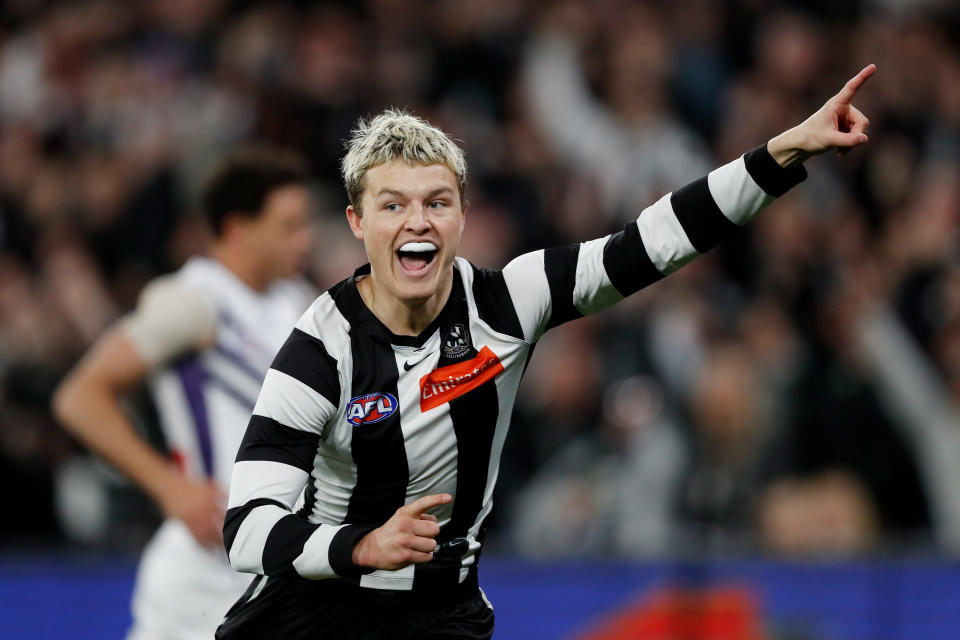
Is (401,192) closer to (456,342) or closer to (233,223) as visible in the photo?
(456,342)

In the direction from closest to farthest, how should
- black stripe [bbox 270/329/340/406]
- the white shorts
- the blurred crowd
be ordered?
black stripe [bbox 270/329/340/406] < the white shorts < the blurred crowd

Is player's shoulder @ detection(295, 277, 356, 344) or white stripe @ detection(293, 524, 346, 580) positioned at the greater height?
player's shoulder @ detection(295, 277, 356, 344)

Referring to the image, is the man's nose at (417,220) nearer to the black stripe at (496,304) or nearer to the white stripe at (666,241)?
the black stripe at (496,304)

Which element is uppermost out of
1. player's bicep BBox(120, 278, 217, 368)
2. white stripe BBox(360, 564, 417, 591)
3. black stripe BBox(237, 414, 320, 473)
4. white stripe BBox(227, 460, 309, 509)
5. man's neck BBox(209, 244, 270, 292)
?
man's neck BBox(209, 244, 270, 292)

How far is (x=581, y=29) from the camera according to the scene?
9.75 meters

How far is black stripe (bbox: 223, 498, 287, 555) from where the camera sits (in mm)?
3432

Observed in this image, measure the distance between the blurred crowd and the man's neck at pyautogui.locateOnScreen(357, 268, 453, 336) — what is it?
359 cm

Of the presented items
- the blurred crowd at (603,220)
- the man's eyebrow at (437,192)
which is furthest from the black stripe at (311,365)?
the blurred crowd at (603,220)

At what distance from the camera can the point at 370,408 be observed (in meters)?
3.56

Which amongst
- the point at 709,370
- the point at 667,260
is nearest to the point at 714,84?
the point at 709,370

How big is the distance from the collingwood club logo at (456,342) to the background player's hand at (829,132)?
86 cm

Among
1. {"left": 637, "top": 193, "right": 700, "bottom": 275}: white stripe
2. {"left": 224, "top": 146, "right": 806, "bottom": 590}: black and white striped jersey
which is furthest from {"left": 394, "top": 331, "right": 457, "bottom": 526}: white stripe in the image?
{"left": 637, "top": 193, "right": 700, "bottom": 275}: white stripe

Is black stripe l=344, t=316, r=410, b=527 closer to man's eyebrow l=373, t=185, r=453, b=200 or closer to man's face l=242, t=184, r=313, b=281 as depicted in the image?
man's eyebrow l=373, t=185, r=453, b=200

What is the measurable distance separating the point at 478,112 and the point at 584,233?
1585 mm
